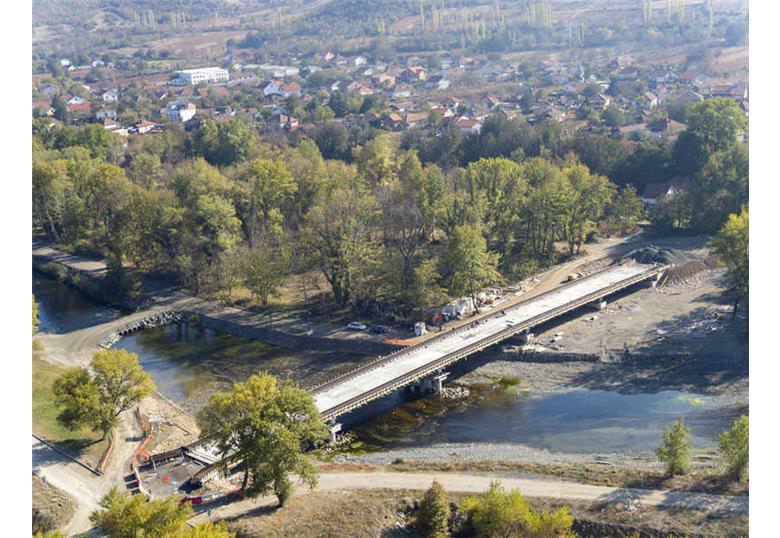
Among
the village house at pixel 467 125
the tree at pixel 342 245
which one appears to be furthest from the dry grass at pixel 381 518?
the village house at pixel 467 125

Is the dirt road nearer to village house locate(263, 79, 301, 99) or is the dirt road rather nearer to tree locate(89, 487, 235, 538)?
tree locate(89, 487, 235, 538)

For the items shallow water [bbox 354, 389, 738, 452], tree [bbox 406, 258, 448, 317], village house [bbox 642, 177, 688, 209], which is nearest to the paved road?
shallow water [bbox 354, 389, 738, 452]

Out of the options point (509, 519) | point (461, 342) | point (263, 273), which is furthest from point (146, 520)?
point (263, 273)

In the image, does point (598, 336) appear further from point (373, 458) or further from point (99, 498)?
point (99, 498)

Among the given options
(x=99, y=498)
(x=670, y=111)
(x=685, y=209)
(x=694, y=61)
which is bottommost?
(x=99, y=498)

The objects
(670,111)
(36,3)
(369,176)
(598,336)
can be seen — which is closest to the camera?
(598,336)

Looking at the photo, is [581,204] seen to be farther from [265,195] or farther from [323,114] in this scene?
[323,114]

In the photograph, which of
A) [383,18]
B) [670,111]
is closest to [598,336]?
[670,111]
